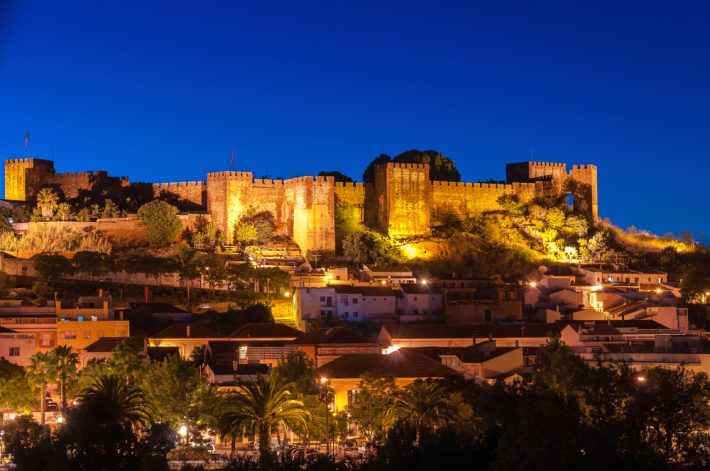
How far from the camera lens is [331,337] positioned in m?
50.4

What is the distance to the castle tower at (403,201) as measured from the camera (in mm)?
70250

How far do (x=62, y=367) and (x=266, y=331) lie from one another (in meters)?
9.90

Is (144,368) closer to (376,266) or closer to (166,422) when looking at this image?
(166,422)

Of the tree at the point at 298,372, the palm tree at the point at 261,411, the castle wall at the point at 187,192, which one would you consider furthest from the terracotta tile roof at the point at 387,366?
the castle wall at the point at 187,192

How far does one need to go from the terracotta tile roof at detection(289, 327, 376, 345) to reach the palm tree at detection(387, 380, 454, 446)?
984 cm

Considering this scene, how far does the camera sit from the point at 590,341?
5147cm

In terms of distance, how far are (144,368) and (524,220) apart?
36.0 meters

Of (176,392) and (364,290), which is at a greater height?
(364,290)

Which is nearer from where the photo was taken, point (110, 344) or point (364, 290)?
point (110, 344)

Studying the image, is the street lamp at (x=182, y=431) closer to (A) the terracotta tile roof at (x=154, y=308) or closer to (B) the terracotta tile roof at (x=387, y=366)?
(B) the terracotta tile roof at (x=387, y=366)

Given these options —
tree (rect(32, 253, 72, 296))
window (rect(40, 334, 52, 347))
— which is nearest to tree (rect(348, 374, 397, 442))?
window (rect(40, 334, 52, 347))

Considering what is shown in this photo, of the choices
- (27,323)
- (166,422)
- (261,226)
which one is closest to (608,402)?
(166,422)

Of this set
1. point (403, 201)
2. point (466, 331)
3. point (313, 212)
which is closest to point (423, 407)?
point (466, 331)

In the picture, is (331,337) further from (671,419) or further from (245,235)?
(671,419)
